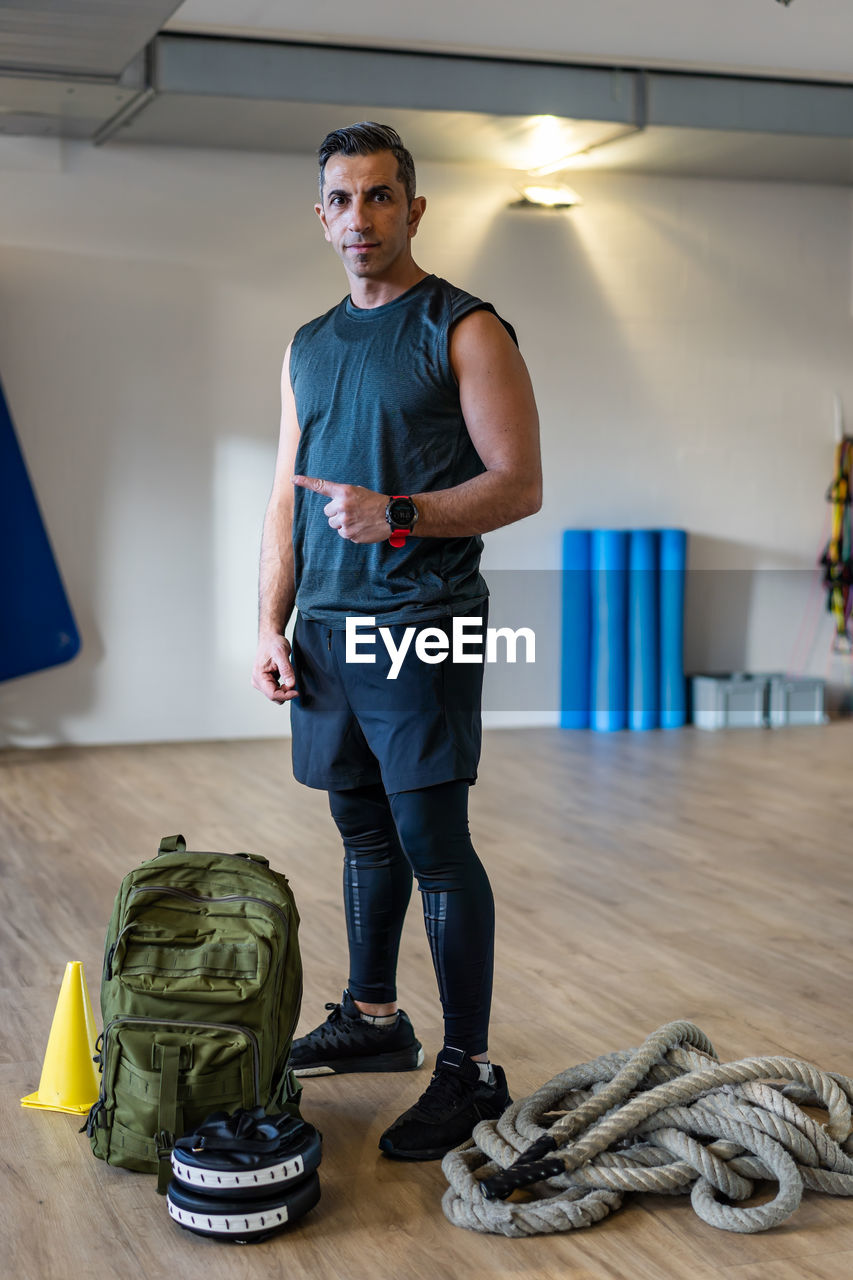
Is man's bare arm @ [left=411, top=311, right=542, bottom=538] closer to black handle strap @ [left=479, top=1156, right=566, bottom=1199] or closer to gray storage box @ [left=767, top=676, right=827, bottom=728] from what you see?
black handle strap @ [left=479, top=1156, right=566, bottom=1199]

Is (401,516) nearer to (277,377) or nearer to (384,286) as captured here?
(384,286)

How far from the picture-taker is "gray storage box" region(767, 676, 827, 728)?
7.32m

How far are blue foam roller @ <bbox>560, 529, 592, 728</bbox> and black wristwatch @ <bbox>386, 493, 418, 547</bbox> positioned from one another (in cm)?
505

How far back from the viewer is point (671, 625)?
7.14 metres

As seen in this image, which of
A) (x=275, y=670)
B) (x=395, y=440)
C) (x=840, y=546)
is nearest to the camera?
(x=395, y=440)

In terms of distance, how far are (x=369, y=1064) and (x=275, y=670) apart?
0.74 metres

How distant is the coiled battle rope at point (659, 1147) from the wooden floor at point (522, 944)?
3 centimetres

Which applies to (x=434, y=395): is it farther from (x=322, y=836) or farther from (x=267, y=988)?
(x=322, y=836)

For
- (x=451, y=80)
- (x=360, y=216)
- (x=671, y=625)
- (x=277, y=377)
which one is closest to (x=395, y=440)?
(x=360, y=216)

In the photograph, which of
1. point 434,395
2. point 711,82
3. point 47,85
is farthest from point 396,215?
point 711,82

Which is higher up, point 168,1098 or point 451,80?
point 451,80

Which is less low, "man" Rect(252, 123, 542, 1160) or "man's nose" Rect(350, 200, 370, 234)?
"man's nose" Rect(350, 200, 370, 234)

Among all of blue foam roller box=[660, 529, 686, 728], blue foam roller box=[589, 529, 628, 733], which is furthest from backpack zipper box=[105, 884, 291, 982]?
blue foam roller box=[660, 529, 686, 728]

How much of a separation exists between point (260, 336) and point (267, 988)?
16.1ft
